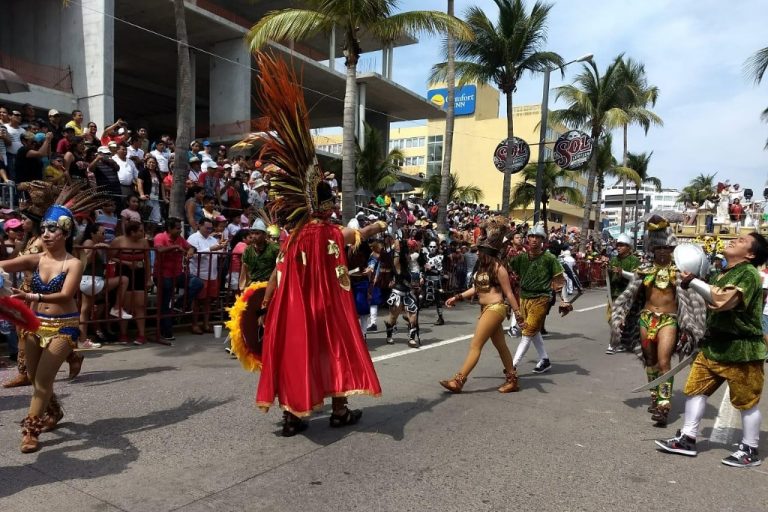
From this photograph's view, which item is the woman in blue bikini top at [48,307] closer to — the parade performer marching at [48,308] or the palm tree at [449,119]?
the parade performer marching at [48,308]

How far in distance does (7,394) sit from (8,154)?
20.7 feet

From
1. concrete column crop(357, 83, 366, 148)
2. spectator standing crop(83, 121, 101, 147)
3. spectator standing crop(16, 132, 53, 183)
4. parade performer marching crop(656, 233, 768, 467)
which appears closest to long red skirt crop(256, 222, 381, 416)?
parade performer marching crop(656, 233, 768, 467)

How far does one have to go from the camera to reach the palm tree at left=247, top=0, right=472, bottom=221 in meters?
13.2

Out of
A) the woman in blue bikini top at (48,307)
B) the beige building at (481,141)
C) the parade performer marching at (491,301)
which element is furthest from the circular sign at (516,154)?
the beige building at (481,141)

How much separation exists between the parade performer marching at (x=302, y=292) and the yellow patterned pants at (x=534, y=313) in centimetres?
313

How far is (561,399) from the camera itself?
6.00m

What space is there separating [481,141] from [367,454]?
194 ft

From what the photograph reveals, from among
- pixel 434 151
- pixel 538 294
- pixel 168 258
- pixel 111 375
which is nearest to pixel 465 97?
pixel 434 151

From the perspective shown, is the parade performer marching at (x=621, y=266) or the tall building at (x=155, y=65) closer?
the parade performer marching at (x=621, y=266)

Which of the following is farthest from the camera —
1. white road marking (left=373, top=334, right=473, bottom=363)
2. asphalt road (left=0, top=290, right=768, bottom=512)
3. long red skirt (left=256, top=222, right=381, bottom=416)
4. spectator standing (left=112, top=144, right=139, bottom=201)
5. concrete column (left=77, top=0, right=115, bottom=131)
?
concrete column (left=77, top=0, right=115, bottom=131)

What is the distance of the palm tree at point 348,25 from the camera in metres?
13.2

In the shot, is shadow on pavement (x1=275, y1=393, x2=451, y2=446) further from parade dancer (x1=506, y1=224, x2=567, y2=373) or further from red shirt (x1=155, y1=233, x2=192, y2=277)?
red shirt (x1=155, y1=233, x2=192, y2=277)

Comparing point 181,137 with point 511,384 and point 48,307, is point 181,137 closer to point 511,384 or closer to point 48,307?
point 48,307

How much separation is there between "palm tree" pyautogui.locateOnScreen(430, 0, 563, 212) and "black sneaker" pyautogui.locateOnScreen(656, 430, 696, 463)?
55.1 feet
